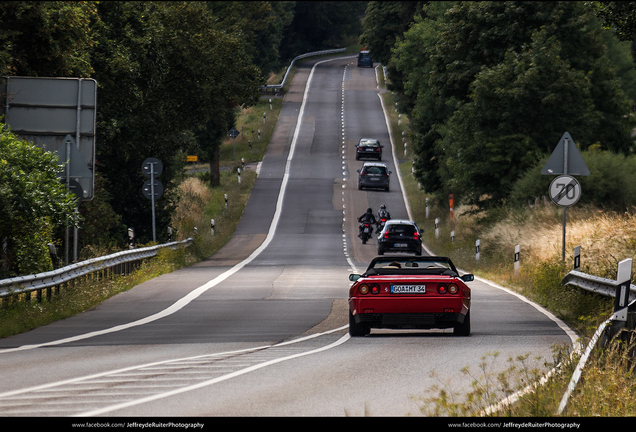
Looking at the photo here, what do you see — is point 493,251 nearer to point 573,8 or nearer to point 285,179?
point 573,8

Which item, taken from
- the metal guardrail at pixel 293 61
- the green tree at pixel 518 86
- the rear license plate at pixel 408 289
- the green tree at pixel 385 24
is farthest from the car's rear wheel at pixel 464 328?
the metal guardrail at pixel 293 61

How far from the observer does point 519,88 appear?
34.9 m

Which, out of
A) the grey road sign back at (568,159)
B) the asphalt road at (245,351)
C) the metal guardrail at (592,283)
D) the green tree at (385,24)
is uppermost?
the green tree at (385,24)

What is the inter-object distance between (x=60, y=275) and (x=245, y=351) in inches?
274

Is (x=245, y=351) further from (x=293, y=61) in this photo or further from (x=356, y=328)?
(x=293, y=61)

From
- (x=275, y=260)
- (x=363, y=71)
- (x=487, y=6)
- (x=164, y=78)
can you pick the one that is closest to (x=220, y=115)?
(x=164, y=78)

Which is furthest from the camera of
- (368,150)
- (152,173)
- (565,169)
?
(368,150)

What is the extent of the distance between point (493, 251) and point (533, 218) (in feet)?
5.69

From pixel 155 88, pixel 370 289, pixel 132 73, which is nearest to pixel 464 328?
pixel 370 289

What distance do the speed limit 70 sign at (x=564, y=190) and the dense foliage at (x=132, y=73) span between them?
509 inches

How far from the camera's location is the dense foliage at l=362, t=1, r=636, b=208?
35438mm

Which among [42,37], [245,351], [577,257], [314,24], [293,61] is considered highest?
[314,24]

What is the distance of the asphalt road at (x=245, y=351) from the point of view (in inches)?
296

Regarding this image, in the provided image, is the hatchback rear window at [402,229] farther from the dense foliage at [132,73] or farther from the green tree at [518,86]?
the dense foliage at [132,73]
